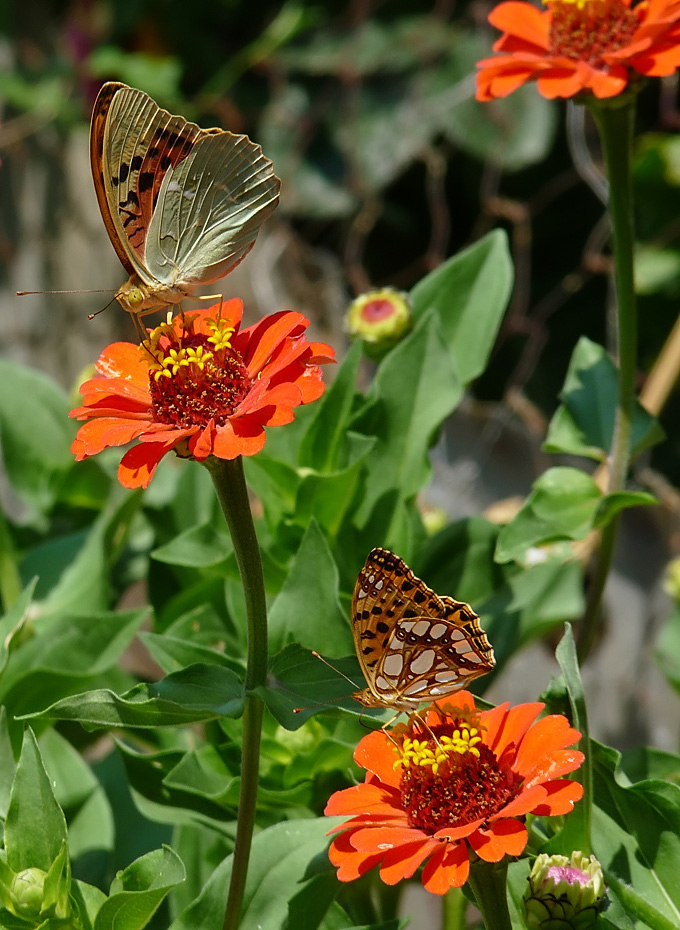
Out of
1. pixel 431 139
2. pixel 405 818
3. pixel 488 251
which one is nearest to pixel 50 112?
pixel 431 139

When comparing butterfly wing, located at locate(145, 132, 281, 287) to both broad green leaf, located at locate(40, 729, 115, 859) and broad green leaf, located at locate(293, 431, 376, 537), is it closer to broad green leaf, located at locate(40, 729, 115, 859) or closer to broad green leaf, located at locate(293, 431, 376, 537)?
broad green leaf, located at locate(293, 431, 376, 537)

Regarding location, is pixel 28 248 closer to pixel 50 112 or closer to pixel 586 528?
pixel 50 112

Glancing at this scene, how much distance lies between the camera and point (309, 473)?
717 millimetres

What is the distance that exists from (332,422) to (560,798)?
1.18ft

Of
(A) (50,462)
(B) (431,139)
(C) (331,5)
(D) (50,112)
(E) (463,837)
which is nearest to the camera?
(E) (463,837)

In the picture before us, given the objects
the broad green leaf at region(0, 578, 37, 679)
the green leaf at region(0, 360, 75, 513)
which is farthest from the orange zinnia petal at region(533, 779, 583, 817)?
the green leaf at region(0, 360, 75, 513)

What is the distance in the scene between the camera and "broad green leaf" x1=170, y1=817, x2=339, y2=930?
1.82 feet

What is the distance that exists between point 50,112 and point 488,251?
1.48 meters

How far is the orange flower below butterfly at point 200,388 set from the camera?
0.48 m

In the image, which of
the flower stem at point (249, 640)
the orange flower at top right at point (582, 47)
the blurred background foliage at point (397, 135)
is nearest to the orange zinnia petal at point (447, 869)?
the flower stem at point (249, 640)

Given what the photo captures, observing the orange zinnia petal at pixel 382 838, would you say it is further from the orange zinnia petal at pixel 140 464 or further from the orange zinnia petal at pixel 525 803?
the orange zinnia petal at pixel 140 464

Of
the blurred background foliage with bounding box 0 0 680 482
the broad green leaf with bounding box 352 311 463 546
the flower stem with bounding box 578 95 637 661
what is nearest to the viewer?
the flower stem with bounding box 578 95 637 661

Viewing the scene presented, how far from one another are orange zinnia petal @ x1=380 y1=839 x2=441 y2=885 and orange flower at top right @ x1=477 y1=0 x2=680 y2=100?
42 cm

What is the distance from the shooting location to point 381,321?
33.0 inches
